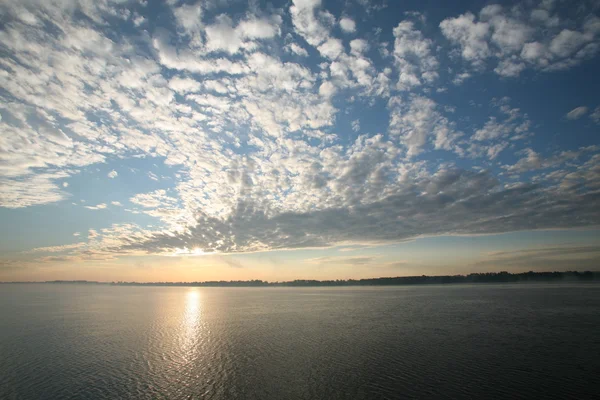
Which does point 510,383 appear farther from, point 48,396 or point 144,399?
point 48,396

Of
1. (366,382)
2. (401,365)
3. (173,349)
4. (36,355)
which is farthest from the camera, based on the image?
(173,349)

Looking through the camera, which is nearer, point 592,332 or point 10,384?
point 10,384

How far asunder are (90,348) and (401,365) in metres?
40.9

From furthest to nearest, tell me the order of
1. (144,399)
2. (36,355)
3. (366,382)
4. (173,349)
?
(173,349), (36,355), (366,382), (144,399)

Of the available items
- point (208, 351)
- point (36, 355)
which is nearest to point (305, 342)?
point (208, 351)

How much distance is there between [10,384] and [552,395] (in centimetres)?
4560

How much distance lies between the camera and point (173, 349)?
39.4m

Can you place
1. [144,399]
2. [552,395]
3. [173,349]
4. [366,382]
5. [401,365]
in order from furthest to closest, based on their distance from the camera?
1. [173,349]
2. [401,365]
3. [366,382]
4. [144,399]
5. [552,395]

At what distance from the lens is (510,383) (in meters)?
24.0

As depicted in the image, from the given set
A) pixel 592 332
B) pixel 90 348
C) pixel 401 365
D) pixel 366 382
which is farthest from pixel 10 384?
pixel 592 332

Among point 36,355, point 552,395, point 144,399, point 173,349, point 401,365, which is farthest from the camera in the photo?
point 173,349

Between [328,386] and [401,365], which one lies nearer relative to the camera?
[328,386]

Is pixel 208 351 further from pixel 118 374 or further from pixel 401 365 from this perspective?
pixel 401 365

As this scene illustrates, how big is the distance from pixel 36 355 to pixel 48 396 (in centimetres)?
1757
